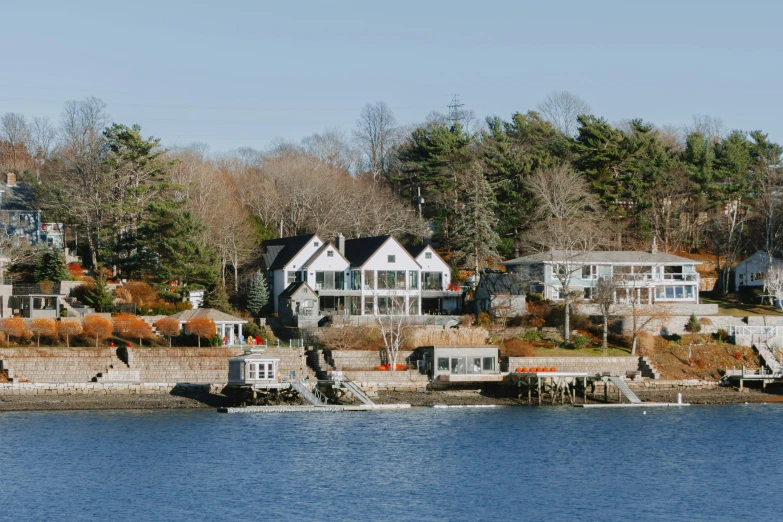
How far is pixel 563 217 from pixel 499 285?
12548 mm

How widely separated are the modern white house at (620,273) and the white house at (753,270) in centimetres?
866

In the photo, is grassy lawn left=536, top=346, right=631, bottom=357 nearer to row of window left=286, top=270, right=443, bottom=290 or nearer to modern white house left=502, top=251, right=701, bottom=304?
modern white house left=502, top=251, right=701, bottom=304

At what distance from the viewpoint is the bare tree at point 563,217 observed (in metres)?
81.2

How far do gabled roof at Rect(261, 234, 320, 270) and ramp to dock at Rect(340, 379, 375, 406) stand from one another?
64.8 feet

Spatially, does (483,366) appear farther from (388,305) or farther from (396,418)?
(388,305)

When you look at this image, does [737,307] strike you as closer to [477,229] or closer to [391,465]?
[477,229]

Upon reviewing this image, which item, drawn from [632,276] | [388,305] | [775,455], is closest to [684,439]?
[775,455]

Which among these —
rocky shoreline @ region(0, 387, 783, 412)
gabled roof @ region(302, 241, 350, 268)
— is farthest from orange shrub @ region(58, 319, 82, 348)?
gabled roof @ region(302, 241, 350, 268)

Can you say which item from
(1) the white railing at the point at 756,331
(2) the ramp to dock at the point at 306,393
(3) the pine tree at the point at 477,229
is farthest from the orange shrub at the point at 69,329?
(1) the white railing at the point at 756,331

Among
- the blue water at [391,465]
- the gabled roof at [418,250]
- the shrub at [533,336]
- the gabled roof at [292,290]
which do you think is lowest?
the blue water at [391,465]

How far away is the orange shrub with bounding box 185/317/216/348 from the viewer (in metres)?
67.1

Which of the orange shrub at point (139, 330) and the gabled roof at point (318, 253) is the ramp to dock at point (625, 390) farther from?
the orange shrub at point (139, 330)

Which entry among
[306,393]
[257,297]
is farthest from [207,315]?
[306,393]

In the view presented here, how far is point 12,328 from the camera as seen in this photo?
209ft
